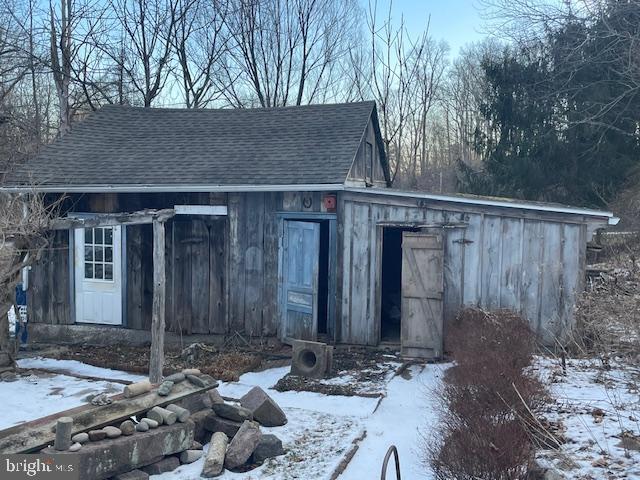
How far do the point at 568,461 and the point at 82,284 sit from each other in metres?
8.81

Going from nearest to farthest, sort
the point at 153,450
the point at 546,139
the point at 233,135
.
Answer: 1. the point at 153,450
2. the point at 233,135
3. the point at 546,139

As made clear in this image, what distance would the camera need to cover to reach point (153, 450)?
16.8 feet

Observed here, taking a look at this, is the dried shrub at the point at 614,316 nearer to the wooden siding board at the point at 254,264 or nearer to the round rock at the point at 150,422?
the round rock at the point at 150,422

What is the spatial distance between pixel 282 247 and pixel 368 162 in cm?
441

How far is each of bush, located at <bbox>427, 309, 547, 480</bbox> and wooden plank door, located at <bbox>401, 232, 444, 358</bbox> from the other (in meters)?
1.68

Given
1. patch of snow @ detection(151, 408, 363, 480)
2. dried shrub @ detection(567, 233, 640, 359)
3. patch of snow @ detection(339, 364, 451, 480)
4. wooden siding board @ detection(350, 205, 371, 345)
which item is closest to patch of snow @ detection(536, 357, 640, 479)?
dried shrub @ detection(567, 233, 640, 359)

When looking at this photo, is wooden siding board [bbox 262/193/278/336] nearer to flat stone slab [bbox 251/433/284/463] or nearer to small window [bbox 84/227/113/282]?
small window [bbox 84/227/113/282]

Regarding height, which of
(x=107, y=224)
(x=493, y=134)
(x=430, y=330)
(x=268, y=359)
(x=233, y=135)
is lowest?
(x=268, y=359)

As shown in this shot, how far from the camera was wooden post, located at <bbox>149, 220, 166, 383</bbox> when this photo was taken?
705 centimetres

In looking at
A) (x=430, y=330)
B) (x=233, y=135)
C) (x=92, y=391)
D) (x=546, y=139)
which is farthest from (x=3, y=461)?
(x=546, y=139)

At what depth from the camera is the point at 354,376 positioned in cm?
802

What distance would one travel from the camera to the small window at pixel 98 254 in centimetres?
1038

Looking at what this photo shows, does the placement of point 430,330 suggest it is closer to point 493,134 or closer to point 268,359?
point 268,359
